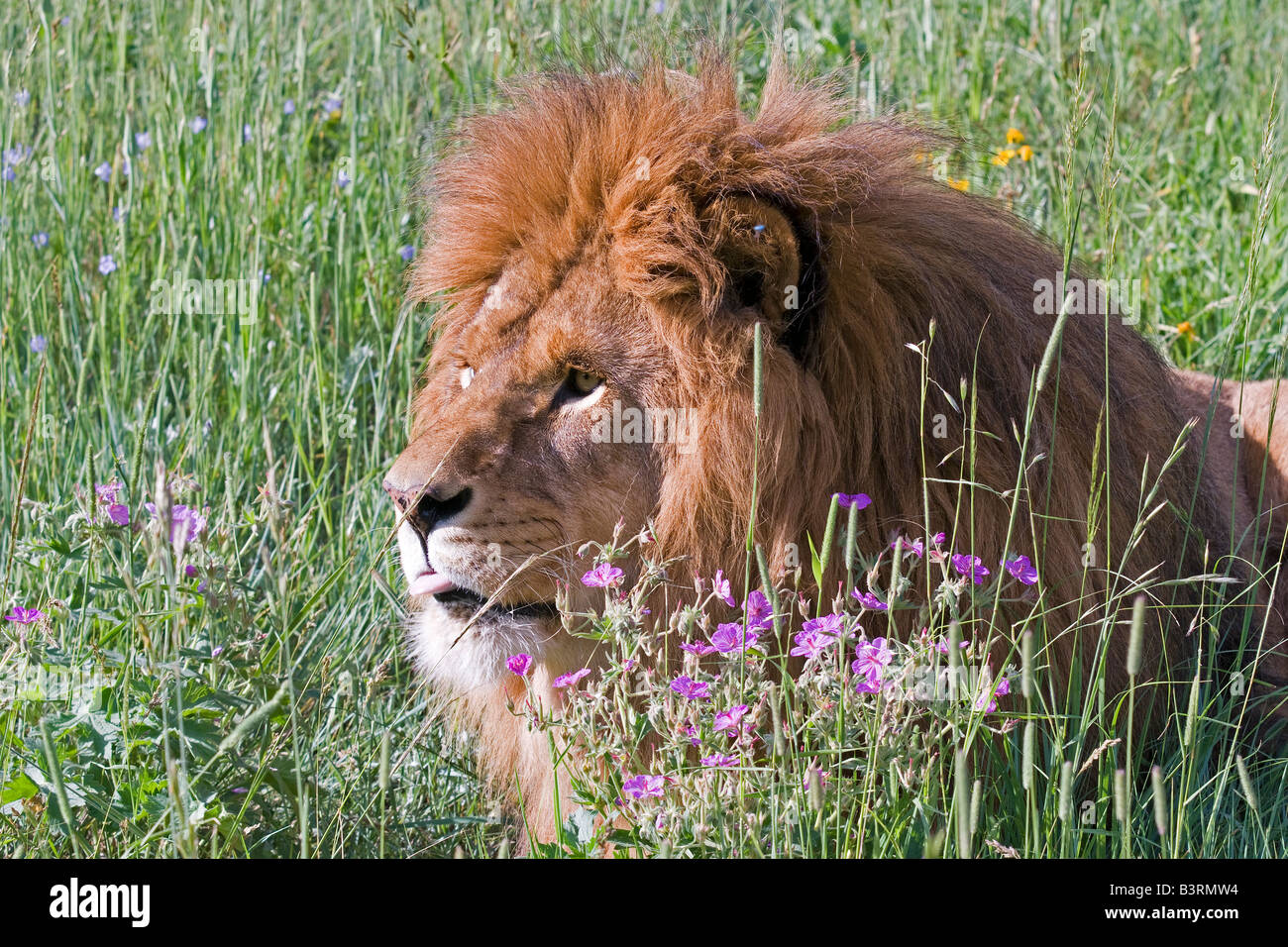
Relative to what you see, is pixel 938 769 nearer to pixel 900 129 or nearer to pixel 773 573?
pixel 773 573

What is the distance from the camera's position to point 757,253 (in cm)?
256

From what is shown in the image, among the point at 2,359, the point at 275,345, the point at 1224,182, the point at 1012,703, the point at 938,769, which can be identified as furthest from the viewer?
the point at 1224,182

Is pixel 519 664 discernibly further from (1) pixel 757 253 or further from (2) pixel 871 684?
(1) pixel 757 253

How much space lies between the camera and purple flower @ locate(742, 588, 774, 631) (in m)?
2.34

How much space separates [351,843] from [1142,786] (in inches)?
65.1

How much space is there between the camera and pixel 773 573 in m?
2.62

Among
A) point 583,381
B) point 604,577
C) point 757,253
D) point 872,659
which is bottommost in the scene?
point 872,659

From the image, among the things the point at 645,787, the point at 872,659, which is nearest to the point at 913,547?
the point at 872,659

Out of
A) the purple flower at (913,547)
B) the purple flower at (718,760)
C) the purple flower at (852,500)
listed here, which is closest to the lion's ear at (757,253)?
the purple flower at (852,500)

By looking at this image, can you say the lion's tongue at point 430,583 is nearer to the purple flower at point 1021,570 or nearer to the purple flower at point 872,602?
the purple flower at point 872,602

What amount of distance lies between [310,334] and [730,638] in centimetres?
248

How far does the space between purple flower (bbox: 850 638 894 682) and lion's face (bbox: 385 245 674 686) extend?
545 millimetres

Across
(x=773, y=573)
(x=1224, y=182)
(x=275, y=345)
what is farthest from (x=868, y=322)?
(x=1224, y=182)

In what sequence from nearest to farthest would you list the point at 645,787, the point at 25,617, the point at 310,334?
the point at 645,787 < the point at 25,617 < the point at 310,334
